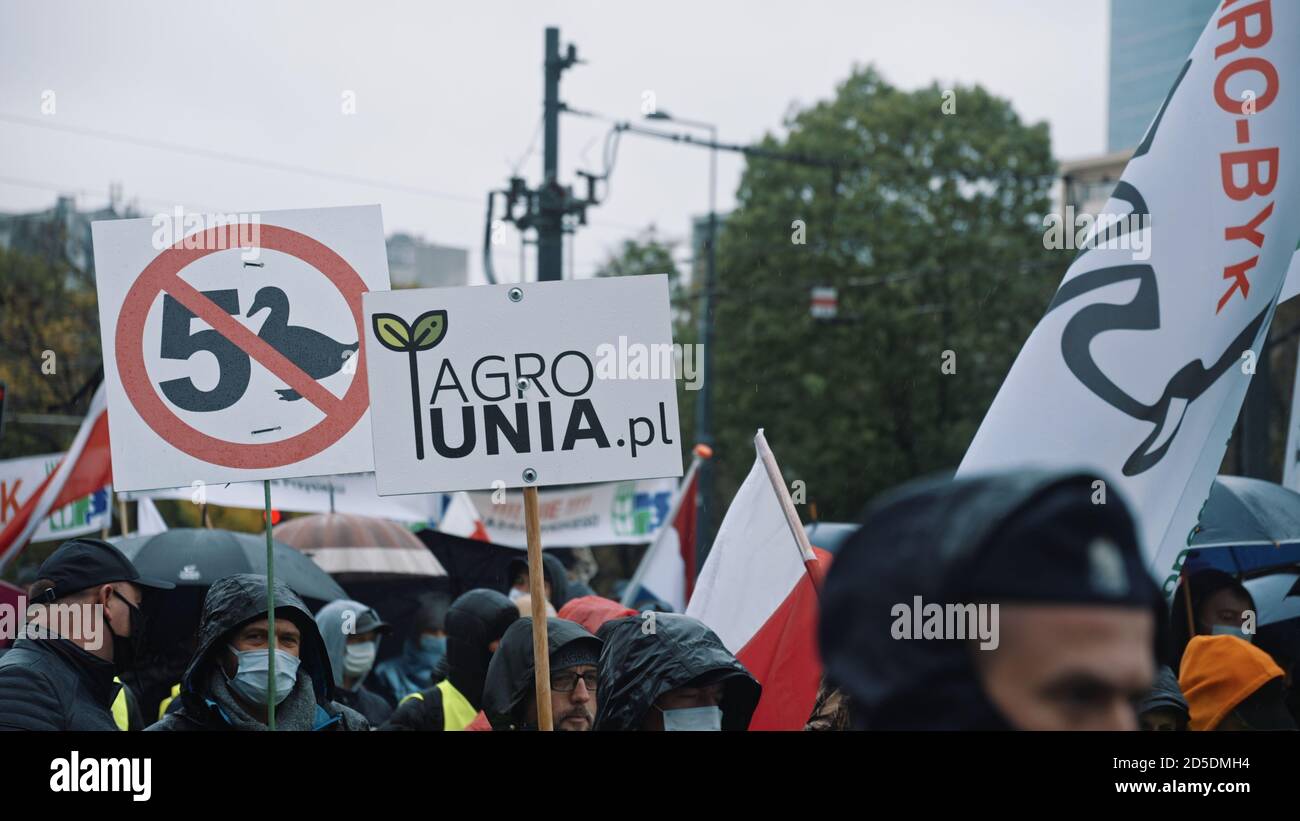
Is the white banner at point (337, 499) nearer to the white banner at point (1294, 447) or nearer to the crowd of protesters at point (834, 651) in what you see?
the crowd of protesters at point (834, 651)

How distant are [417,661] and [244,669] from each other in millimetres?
4058

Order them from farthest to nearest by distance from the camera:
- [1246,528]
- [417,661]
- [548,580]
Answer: [548,580] < [417,661] < [1246,528]

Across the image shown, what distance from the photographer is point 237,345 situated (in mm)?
4031

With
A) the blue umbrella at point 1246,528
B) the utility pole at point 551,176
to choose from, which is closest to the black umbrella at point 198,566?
the blue umbrella at point 1246,528

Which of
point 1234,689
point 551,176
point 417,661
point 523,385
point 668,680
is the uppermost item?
point 551,176

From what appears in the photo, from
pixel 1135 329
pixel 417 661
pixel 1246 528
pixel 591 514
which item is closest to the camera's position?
pixel 1135 329

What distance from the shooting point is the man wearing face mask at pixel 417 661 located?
797 centimetres

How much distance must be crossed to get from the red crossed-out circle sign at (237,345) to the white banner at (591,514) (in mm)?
7978

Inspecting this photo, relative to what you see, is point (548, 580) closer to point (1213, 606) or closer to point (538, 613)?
point (1213, 606)

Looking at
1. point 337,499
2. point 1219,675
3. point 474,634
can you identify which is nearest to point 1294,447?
point 1219,675
